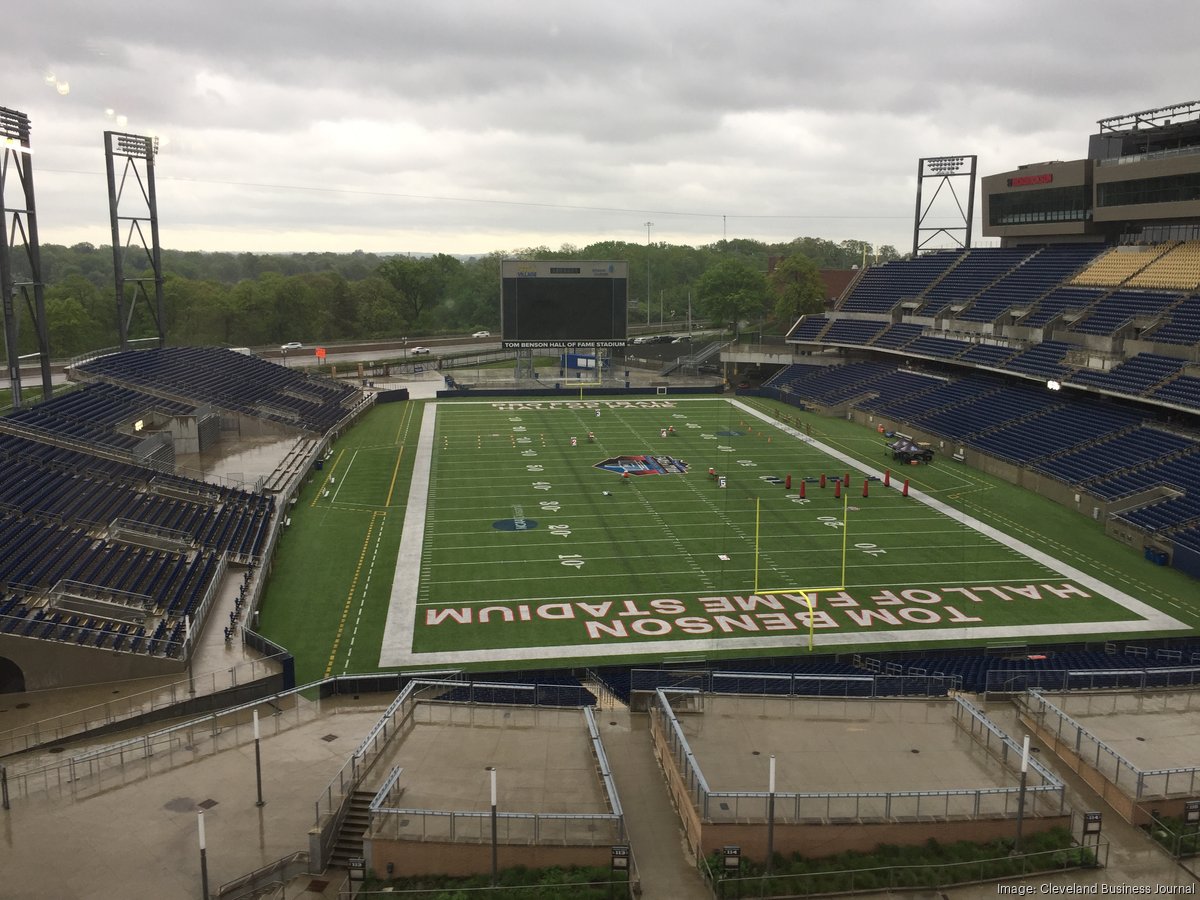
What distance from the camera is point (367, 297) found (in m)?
117

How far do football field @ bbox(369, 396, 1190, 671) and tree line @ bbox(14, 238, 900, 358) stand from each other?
32.1 m

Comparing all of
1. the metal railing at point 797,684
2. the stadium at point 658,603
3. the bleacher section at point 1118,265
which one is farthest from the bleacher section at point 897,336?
the metal railing at point 797,684

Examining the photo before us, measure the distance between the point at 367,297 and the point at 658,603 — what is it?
9757 centimetres

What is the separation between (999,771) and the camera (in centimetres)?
1539

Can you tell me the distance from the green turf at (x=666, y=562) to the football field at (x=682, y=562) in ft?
0.32

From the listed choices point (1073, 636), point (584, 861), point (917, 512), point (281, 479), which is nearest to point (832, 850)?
point (584, 861)

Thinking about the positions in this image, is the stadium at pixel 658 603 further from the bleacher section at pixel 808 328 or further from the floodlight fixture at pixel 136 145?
the bleacher section at pixel 808 328

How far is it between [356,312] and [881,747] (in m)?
109

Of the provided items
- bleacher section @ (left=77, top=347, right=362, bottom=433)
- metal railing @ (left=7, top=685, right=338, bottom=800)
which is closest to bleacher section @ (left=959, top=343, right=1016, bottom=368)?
bleacher section @ (left=77, top=347, right=362, bottom=433)

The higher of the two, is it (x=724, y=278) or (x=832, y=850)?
(x=724, y=278)

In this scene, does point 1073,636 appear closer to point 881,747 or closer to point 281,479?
point 881,747

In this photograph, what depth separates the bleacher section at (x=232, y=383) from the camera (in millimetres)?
46531

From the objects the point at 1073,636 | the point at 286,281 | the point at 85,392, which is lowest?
the point at 1073,636

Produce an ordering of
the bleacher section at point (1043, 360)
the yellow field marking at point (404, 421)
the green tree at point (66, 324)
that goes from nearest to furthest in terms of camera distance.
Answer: the bleacher section at point (1043, 360)
the yellow field marking at point (404, 421)
the green tree at point (66, 324)
